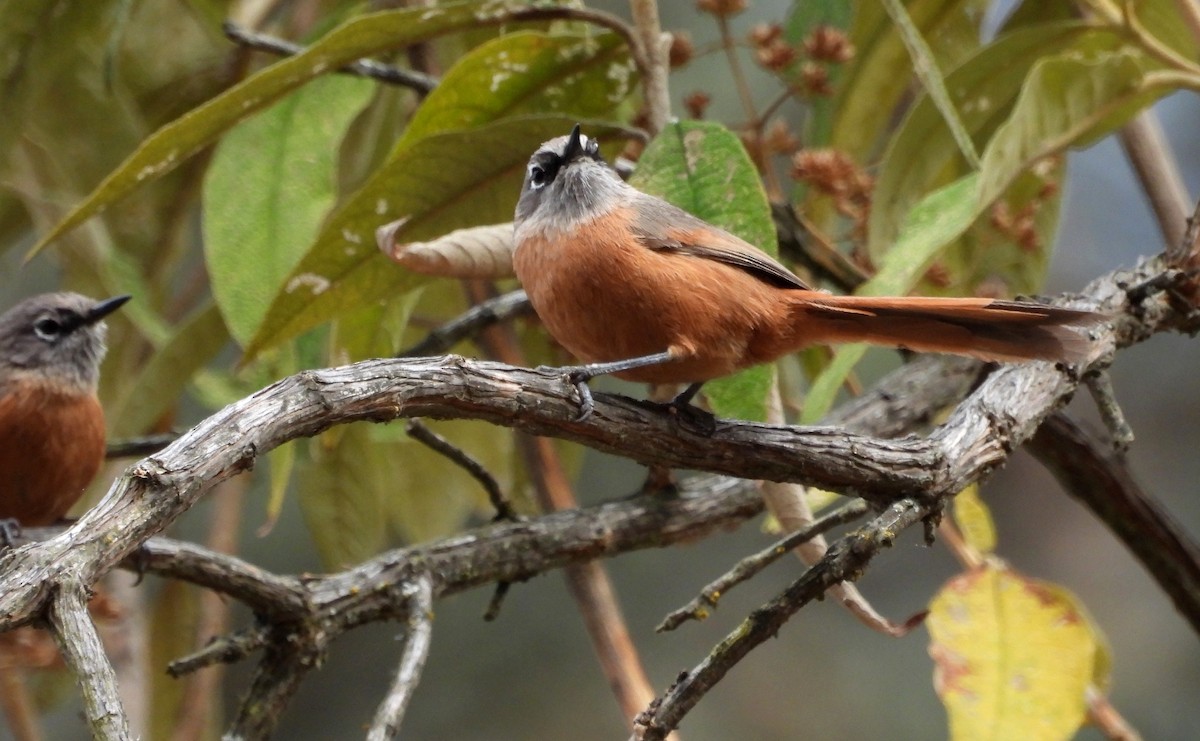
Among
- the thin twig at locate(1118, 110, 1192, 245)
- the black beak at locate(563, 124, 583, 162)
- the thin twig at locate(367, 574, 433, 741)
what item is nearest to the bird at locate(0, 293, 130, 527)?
the thin twig at locate(367, 574, 433, 741)

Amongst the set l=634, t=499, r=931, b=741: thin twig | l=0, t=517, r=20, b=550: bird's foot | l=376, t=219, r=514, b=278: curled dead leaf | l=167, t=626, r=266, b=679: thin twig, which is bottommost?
l=634, t=499, r=931, b=741: thin twig

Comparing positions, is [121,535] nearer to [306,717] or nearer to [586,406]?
[586,406]

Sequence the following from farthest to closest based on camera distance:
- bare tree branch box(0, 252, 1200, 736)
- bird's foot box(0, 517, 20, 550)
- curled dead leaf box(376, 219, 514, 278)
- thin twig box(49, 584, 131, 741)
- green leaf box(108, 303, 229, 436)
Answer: green leaf box(108, 303, 229, 436) < bird's foot box(0, 517, 20, 550) < curled dead leaf box(376, 219, 514, 278) < bare tree branch box(0, 252, 1200, 736) < thin twig box(49, 584, 131, 741)

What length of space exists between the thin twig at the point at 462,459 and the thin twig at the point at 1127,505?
1.29 meters

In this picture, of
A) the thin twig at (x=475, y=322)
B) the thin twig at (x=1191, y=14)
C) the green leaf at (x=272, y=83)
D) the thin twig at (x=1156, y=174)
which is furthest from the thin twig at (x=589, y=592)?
the thin twig at (x=1191, y=14)

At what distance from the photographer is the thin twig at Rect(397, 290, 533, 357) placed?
3025mm

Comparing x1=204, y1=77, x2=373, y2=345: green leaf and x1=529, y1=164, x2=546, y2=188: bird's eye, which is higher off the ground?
x1=204, y1=77, x2=373, y2=345: green leaf

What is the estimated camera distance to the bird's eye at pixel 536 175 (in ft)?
8.20

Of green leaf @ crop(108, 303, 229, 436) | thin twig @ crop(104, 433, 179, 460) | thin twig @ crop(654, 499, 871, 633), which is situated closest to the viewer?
thin twig @ crop(654, 499, 871, 633)

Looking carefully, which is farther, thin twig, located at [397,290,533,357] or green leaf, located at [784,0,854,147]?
green leaf, located at [784,0,854,147]

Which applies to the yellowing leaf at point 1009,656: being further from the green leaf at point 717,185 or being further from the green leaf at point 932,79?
the green leaf at point 932,79

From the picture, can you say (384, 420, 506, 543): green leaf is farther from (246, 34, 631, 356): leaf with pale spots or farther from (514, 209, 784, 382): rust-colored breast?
(514, 209, 784, 382): rust-colored breast

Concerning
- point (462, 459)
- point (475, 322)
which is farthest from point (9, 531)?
point (462, 459)

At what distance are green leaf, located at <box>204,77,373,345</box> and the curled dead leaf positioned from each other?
553 mm
